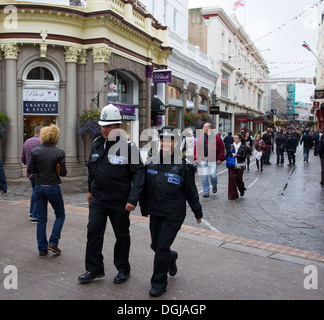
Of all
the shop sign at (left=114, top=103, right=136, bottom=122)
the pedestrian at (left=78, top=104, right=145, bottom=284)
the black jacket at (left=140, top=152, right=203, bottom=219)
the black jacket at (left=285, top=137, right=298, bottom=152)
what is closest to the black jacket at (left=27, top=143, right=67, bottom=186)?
the pedestrian at (left=78, top=104, right=145, bottom=284)

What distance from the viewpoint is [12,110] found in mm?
13461

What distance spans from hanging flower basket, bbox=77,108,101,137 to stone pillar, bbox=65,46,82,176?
0.41 meters

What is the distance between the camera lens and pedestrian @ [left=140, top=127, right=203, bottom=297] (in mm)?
3984

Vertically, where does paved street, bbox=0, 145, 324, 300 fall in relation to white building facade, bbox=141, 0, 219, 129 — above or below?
below

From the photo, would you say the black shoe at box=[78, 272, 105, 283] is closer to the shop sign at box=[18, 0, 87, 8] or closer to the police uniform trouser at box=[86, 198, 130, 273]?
the police uniform trouser at box=[86, 198, 130, 273]

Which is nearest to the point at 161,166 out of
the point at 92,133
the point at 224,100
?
the point at 92,133

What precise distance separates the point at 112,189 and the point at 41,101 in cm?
1089

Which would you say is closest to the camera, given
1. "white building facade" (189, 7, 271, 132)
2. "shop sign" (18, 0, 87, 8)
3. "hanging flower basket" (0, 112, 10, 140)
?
"hanging flower basket" (0, 112, 10, 140)

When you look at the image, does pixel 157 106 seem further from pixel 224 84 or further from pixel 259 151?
pixel 224 84

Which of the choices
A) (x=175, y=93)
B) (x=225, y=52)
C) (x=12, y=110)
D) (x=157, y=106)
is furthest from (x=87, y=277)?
(x=225, y=52)

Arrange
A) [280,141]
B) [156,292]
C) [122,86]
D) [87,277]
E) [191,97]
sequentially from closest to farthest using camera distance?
1. [156,292]
2. [87,277]
3. [122,86]
4. [280,141]
5. [191,97]

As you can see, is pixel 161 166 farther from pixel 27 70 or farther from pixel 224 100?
pixel 224 100

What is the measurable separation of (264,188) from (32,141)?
766 centimetres

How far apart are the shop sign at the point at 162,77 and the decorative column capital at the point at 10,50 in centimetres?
716
